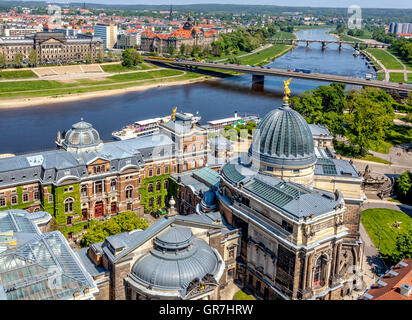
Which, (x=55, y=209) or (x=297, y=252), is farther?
(x=55, y=209)

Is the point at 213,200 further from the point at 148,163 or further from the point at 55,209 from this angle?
the point at 55,209

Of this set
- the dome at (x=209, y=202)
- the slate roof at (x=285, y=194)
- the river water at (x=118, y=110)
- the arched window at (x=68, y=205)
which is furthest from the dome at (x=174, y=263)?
the river water at (x=118, y=110)

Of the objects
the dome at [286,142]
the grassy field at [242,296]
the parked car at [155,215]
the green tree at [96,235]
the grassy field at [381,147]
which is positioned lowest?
the grassy field at [242,296]

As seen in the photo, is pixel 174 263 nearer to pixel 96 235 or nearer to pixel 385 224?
pixel 96 235

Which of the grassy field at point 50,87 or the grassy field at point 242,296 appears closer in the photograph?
the grassy field at point 242,296

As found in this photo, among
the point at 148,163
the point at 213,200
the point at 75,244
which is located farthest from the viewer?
the point at 148,163

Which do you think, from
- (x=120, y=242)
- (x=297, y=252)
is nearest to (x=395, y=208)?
(x=297, y=252)

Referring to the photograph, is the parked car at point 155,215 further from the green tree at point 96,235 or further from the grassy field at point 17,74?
the grassy field at point 17,74
